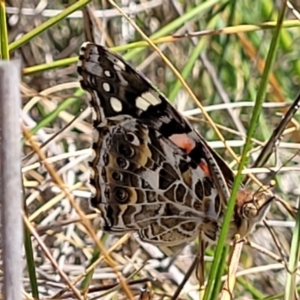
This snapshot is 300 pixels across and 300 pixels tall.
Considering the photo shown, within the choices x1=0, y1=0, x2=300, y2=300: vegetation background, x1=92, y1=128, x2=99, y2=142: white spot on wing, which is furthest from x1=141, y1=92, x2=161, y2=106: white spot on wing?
x1=0, y1=0, x2=300, y2=300: vegetation background

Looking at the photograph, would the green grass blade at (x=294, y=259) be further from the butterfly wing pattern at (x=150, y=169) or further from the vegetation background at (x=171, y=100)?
the vegetation background at (x=171, y=100)

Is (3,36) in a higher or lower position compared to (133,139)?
higher

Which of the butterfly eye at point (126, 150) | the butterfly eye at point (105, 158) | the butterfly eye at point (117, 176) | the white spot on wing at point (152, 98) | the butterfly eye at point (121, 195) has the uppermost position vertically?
the white spot on wing at point (152, 98)

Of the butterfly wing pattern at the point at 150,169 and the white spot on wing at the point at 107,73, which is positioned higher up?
the white spot on wing at the point at 107,73

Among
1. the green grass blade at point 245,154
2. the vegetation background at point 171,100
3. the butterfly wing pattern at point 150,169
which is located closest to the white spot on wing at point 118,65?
the butterfly wing pattern at point 150,169

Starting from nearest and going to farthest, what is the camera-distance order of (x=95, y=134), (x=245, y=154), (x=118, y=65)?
(x=245, y=154) → (x=118, y=65) → (x=95, y=134)

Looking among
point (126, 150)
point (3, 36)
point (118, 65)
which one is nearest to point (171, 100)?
point (126, 150)

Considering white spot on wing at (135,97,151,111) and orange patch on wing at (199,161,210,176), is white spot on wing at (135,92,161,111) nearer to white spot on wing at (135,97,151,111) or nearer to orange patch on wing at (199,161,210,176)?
white spot on wing at (135,97,151,111)

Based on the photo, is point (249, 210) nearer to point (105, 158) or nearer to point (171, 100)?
point (105, 158)
